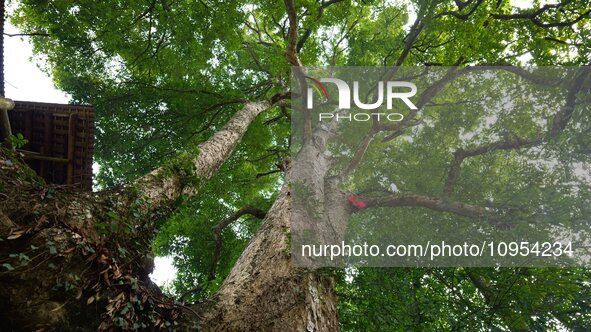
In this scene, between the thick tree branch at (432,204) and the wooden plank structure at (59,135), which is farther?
the thick tree branch at (432,204)

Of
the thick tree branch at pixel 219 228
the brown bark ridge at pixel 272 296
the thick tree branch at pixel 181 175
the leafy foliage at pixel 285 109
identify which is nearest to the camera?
the brown bark ridge at pixel 272 296

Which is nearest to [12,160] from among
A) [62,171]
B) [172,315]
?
[172,315]

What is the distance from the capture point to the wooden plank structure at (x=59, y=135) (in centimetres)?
551

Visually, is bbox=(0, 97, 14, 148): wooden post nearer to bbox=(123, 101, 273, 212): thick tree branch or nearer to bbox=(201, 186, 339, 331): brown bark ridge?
bbox=(123, 101, 273, 212): thick tree branch

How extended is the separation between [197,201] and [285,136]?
3337 millimetres

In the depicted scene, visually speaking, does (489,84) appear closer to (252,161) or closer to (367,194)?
(367,194)

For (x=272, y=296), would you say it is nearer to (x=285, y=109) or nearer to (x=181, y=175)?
(x=181, y=175)

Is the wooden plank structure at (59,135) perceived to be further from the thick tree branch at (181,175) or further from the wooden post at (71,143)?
the thick tree branch at (181,175)

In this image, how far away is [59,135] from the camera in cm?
568

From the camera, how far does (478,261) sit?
6.56m

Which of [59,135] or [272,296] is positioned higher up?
[59,135]

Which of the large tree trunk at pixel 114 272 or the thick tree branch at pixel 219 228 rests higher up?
the thick tree branch at pixel 219 228

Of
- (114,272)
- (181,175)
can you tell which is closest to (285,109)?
(181,175)

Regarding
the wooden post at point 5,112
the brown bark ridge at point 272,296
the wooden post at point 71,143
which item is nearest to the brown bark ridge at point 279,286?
the brown bark ridge at point 272,296
